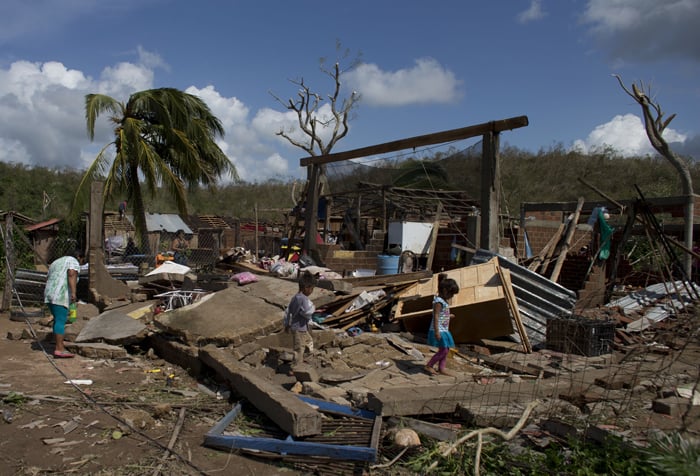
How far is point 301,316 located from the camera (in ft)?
22.5

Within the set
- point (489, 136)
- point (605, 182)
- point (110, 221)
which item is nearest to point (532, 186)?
point (605, 182)

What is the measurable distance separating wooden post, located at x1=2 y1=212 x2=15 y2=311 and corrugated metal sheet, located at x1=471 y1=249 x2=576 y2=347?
9418 millimetres

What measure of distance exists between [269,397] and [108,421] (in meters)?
1.57

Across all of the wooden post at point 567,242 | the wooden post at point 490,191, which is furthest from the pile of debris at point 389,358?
the wooden post at point 567,242

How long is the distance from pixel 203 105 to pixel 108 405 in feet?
52.8

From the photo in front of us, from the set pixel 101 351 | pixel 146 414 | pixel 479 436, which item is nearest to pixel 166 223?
pixel 101 351

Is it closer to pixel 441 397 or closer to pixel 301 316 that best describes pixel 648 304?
pixel 441 397

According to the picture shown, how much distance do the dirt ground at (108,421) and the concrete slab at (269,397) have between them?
303 millimetres

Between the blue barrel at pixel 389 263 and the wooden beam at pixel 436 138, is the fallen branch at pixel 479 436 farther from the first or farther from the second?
the blue barrel at pixel 389 263

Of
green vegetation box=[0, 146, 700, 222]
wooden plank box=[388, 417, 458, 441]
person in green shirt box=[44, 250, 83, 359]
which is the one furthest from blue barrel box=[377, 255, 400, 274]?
green vegetation box=[0, 146, 700, 222]

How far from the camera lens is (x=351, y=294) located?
31.3 feet

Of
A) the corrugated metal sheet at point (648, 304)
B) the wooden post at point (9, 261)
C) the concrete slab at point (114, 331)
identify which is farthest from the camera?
the wooden post at point (9, 261)

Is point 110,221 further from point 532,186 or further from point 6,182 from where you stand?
point 532,186

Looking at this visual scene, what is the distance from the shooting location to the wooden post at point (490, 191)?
9609 mm
